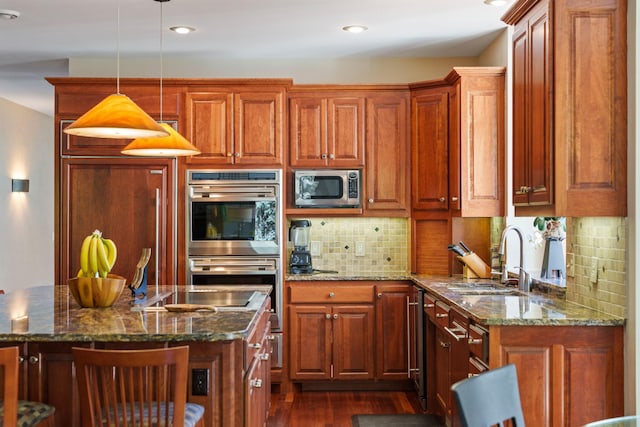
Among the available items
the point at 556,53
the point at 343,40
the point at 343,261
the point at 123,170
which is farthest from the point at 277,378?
the point at 556,53

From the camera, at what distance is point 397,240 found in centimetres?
588

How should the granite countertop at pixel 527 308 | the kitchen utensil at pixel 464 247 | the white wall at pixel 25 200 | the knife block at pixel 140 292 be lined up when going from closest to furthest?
the granite countertop at pixel 527 308
the knife block at pixel 140 292
the kitchen utensil at pixel 464 247
the white wall at pixel 25 200

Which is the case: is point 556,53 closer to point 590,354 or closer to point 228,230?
point 590,354

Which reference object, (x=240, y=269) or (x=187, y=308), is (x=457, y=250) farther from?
(x=187, y=308)

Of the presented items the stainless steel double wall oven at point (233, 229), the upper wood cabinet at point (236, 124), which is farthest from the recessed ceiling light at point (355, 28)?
the stainless steel double wall oven at point (233, 229)

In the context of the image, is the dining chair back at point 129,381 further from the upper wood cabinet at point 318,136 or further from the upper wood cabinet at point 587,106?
the upper wood cabinet at point 318,136

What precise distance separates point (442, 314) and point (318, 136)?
6.66ft

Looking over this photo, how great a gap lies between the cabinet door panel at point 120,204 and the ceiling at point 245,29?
0.96 meters

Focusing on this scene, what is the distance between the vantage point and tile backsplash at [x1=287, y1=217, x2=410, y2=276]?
588 cm

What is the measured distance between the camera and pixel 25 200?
8461mm

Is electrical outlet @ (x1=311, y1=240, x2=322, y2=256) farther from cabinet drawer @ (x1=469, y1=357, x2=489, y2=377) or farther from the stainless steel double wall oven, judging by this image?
cabinet drawer @ (x1=469, y1=357, x2=489, y2=377)

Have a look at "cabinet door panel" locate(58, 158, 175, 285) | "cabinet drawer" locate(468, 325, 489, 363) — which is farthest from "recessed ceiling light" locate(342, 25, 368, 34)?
"cabinet drawer" locate(468, 325, 489, 363)

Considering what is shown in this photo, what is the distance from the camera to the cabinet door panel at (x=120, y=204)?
17.4 feet

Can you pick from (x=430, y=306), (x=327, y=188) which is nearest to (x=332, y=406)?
(x=430, y=306)
